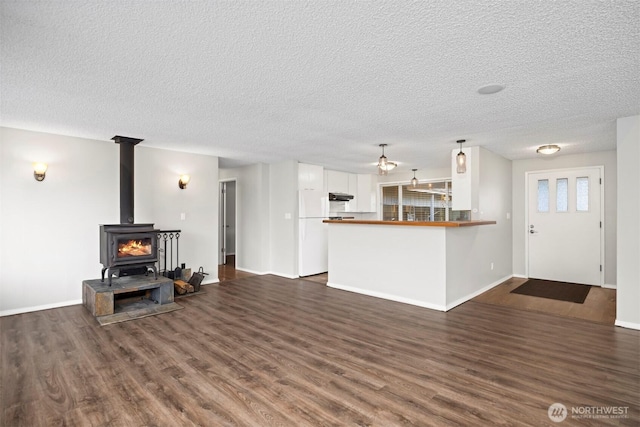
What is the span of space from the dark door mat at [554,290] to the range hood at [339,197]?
12.7 feet

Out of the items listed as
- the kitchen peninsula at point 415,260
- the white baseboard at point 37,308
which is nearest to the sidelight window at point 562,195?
the kitchen peninsula at point 415,260

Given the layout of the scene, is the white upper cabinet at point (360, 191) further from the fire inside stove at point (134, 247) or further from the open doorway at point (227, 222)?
the fire inside stove at point (134, 247)

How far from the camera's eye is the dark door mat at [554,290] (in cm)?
485

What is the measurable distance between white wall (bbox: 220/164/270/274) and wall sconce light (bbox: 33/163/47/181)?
11.5ft

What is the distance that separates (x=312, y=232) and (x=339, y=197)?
139cm

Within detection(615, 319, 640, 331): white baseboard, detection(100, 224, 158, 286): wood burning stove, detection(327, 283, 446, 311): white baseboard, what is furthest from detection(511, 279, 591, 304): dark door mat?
detection(100, 224, 158, 286): wood burning stove

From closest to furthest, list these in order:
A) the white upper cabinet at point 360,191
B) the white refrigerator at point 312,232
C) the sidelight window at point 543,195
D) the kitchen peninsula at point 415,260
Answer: the kitchen peninsula at point 415,260
the sidelight window at point 543,195
the white refrigerator at point 312,232
the white upper cabinet at point 360,191

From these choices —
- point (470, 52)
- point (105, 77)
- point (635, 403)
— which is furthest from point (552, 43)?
point (105, 77)

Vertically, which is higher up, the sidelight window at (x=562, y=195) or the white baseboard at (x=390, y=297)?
the sidelight window at (x=562, y=195)

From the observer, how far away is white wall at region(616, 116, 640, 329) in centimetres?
348

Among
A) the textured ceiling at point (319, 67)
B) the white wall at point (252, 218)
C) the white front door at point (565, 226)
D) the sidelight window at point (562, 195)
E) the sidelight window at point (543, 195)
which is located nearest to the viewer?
the textured ceiling at point (319, 67)

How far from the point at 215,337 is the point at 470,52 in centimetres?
329

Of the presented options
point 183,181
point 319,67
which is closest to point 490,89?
point 319,67

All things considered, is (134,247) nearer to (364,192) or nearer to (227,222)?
(227,222)
